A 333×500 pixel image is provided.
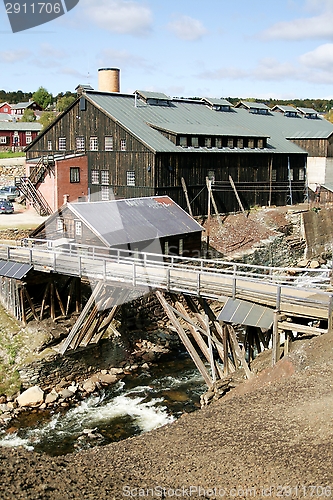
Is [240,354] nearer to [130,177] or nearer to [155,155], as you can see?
[155,155]

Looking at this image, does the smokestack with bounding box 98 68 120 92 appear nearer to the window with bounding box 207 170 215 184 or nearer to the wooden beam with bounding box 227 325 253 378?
the window with bounding box 207 170 215 184

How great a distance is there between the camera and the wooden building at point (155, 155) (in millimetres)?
41188

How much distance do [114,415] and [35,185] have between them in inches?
1043

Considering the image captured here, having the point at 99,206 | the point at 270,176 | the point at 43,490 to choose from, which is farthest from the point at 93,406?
the point at 270,176

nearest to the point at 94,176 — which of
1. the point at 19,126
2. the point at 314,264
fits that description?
the point at 314,264

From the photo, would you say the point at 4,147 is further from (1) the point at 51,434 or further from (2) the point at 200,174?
(1) the point at 51,434

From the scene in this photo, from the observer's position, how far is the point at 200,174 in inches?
1694

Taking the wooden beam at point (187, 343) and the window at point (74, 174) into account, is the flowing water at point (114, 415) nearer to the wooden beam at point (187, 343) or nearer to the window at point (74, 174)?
the wooden beam at point (187, 343)

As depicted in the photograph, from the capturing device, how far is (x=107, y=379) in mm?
26484

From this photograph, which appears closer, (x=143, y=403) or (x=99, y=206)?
(x=143, y=403)

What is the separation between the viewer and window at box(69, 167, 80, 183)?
44.5 meters

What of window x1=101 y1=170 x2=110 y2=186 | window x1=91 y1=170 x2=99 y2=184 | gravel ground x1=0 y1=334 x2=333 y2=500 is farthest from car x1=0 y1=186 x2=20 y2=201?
gravel ground x1=0 y1=334 x2=333 y2=500

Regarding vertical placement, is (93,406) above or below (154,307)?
below

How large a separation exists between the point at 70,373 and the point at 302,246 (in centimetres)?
2681
